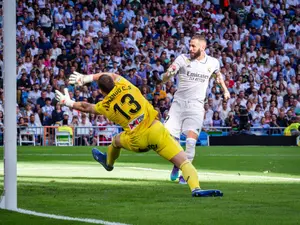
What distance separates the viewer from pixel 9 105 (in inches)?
389

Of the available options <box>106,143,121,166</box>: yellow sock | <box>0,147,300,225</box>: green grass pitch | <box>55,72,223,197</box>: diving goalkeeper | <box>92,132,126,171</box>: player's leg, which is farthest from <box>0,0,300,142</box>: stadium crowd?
<box>55,72,223,197</box>: diving goalkeeper

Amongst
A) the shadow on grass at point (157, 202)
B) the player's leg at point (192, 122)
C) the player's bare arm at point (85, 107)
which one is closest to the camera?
the shadow on grass at point (157, 202)

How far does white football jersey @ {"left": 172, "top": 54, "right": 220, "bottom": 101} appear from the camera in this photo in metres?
14.8

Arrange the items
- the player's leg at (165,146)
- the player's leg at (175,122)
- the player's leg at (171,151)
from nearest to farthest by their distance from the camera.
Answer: the player's leg at (171,151), the player's leg at (165,146), the player's leg at (175,122)

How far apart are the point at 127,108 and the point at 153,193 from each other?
1379 mm

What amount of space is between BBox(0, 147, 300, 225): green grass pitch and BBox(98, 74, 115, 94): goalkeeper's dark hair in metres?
1.46

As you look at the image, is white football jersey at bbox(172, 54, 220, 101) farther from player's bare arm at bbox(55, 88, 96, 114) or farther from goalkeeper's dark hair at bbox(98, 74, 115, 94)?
goalkeeper's dark hair at bbox(98, 74, 115, 94)

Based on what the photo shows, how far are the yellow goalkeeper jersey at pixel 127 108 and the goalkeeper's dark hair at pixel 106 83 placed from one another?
0.20 ft

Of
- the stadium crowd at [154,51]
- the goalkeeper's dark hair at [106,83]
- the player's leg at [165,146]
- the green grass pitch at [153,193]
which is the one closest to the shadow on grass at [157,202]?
the green grass pitch at [153,193]

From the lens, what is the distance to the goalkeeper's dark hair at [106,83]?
11438 mm

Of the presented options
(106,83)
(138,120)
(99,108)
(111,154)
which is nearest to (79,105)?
(99,108)

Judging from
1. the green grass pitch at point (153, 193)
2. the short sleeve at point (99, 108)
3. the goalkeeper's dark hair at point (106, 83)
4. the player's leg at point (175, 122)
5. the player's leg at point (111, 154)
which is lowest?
the green grass pitch at point (153, 193)

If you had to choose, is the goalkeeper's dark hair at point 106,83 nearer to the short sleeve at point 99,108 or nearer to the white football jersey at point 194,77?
the short sleeve at point 99,108

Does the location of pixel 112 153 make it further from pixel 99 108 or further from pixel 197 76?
pixel 197 76
